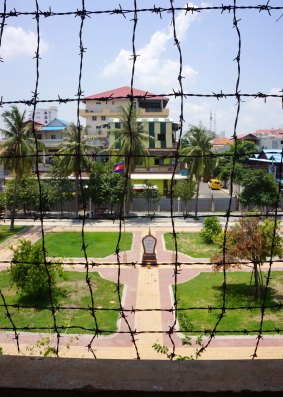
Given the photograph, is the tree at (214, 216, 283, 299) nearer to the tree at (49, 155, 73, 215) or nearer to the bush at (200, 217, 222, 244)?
the bush at (200, 217, 222, 244)

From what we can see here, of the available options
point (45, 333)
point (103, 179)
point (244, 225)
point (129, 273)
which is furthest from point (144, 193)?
point (45, 333)

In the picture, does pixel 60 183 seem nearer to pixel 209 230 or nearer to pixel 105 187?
pixel 105 187

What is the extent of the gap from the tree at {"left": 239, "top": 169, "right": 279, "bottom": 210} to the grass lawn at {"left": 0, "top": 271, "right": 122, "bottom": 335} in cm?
859

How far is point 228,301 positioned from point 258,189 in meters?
9.05

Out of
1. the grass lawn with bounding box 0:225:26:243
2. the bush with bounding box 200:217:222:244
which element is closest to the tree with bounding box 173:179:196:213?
the bush with bounding box 200:217:222:244

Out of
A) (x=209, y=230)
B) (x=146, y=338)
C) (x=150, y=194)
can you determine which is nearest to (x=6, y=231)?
(x=150, y=194)

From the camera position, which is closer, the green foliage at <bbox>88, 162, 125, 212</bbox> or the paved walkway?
the paved walkway

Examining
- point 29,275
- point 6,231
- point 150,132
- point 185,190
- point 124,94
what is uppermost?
point 124,94

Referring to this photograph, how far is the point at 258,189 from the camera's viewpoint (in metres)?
16.7

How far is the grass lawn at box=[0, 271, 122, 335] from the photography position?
7383 millimetres

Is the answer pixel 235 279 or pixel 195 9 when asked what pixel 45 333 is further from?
pixel 195 9

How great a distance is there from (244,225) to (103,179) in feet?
34.9

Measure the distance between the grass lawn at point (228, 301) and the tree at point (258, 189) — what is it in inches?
253

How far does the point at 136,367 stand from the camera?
4.04 ft
